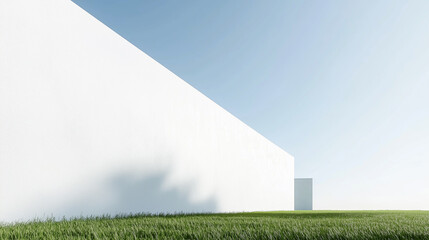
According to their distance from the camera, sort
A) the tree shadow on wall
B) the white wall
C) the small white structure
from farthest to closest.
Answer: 1. the small white structure
2. the tree shadow on wall
3. the white wall

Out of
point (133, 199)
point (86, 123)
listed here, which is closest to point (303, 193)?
point (133, 199)

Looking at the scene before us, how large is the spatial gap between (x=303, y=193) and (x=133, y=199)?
1781 centimetres

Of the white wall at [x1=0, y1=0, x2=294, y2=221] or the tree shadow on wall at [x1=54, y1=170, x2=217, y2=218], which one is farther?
the tree shadow on wall at [x1=54, y1=170, x2=217, y2=218]

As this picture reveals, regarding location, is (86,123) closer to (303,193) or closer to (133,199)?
(133,199)

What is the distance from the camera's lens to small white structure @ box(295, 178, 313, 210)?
22391 mm

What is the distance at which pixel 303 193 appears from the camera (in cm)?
2281

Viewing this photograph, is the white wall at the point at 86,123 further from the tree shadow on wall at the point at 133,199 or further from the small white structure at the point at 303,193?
the small white structure at the point at 303,193

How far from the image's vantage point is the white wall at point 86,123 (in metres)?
4.34

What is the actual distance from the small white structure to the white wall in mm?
14285

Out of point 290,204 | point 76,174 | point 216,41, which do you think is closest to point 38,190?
point 76,174

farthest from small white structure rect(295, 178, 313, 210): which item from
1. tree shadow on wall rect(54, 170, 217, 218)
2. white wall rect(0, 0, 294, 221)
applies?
tree shadow on wall rect(54, 170, 217, 218)

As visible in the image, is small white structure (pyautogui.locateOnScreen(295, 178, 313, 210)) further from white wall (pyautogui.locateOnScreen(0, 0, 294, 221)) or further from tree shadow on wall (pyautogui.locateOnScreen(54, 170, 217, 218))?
tree shadow on wall (pyautogui.locateOnScreen(54, 170, 217, 218))

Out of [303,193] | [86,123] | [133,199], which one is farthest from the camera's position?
[303,193]

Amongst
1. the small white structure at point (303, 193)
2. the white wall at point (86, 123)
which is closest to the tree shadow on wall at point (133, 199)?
the white wall at point (86, 123)
